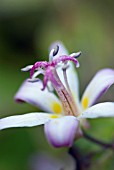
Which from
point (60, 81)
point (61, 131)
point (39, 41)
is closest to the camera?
point (61, 131)

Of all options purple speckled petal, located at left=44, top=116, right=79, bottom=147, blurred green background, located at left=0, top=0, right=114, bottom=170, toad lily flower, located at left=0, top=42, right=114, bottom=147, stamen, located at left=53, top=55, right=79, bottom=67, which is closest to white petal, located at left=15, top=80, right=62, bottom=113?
toad lily flower, located at left=0, top=42, right=114, bottom=147

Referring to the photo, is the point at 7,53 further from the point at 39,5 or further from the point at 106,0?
the point at 106,0

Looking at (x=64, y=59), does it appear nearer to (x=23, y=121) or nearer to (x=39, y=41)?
(x=23, y=121)

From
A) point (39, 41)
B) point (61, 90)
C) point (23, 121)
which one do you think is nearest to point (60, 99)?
point (61, 90)

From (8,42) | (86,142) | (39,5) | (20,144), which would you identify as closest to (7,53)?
(8,42)

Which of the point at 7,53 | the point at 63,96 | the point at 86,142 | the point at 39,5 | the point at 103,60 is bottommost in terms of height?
the point at 86,142

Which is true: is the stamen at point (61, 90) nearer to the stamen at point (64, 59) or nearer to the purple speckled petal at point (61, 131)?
the stamen at point (64, 59)

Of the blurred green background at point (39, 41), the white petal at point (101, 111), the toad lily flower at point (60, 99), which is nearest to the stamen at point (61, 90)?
the toad lily flower at point (60, 99)
